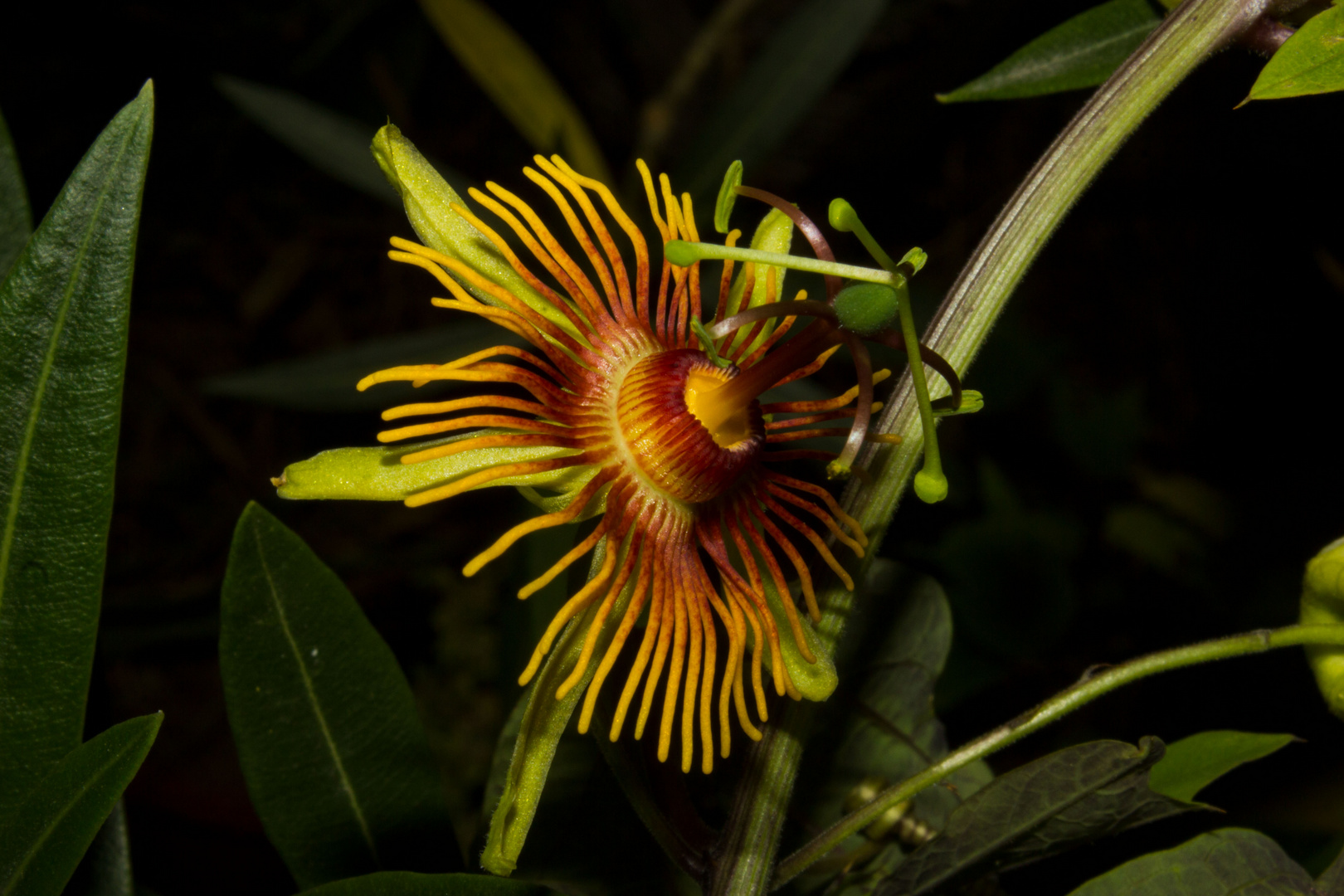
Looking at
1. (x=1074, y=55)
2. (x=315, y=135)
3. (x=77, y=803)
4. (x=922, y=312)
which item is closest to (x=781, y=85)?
(x=922, y=312)

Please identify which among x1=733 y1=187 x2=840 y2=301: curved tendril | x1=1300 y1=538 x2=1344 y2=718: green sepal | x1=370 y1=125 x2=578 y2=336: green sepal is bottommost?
x1=1300 y1=538 x2=1344 y2=718: green sepal

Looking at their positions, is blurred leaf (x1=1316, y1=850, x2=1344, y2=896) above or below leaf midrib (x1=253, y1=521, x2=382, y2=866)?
below

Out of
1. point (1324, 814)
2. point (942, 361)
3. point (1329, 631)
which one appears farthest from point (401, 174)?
point (1324, 814)

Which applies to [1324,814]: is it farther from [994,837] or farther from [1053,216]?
[1053,216]

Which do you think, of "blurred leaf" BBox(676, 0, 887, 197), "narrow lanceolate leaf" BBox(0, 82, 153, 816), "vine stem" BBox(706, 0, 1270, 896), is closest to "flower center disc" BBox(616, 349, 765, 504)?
"vine stem" BBox(706, 0, 1270, 896)

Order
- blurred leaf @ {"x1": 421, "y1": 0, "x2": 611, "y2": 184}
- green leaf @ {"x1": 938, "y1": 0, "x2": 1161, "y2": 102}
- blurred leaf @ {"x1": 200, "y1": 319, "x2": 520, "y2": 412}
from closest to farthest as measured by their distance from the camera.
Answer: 1. green leaf @ {"x1": 938, "y1": 0, "x2": 1161, "y2": 102}
2. blurred leaf @ {"x1": 200, "y1": 319, "x2": 520, "y2": 412}
3. blurred leaf @ {"x1": 421, "y1": 0, "x2": 611, "y2": 184}

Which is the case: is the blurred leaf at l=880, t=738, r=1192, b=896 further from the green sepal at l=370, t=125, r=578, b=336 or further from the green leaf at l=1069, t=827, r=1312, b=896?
the green sepal at l=370, t=125, r=578, b=336

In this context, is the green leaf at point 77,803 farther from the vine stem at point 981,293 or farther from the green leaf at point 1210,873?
the green leaf at point 1210,873
